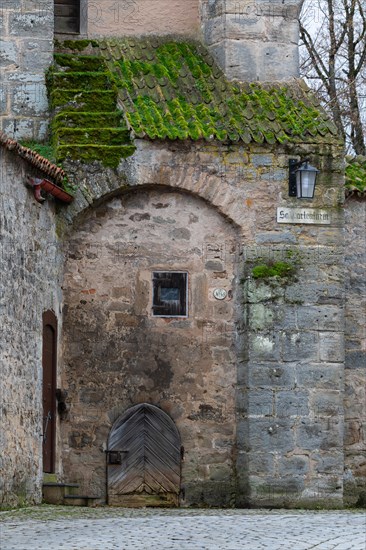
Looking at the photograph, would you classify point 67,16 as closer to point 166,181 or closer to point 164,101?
point 164,101

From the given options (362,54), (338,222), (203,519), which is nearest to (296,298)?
(338,222)

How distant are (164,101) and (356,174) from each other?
262 cm

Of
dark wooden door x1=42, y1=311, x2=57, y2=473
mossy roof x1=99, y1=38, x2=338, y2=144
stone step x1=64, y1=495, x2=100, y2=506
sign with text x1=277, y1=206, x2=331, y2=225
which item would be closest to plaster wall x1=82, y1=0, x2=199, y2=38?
mossy roof x1=99, y1=38, x2=338, y2=144

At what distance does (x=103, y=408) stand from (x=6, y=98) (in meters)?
3.79

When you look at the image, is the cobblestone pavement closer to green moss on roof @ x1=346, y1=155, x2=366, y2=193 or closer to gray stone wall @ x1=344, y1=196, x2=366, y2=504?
gray stone wall @ x1=344, y1=196, x2=366, y2=504

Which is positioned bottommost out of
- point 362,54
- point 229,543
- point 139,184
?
point 229,543

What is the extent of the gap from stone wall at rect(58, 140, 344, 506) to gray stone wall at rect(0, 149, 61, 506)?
1.15 metres

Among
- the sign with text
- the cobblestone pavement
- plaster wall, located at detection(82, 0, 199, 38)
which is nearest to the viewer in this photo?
the cobblestone pavement

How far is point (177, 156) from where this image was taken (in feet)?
65.8

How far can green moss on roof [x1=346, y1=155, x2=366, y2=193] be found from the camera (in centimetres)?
2111

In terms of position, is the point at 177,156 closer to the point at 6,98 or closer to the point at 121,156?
the point at 121,156

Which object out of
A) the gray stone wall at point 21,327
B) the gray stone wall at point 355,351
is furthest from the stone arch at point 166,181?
the gray stone wall at point 355,351

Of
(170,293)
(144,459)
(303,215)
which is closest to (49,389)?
(144,459)

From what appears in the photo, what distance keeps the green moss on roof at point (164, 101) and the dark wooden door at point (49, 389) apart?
6.48ft
